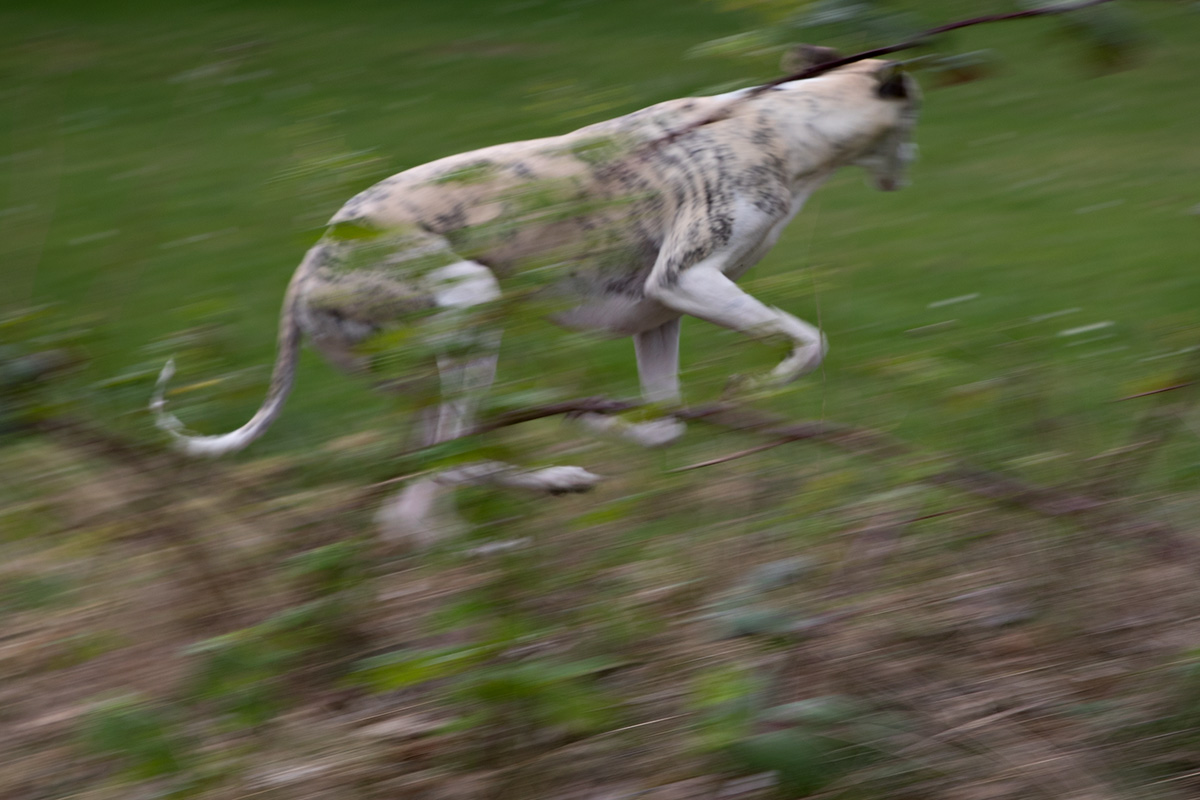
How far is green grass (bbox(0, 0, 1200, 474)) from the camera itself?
308 centimetres

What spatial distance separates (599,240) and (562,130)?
4.27m

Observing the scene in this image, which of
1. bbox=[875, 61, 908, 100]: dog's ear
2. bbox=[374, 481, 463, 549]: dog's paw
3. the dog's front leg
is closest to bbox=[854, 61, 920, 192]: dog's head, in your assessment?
bbox=[875, 61, 908, 100]: dog's ear

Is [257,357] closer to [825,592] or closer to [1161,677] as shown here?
[825,592]

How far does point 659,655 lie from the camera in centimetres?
273

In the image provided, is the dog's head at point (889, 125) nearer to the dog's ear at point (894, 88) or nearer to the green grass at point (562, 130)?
the dog's ear at point (894, 88)

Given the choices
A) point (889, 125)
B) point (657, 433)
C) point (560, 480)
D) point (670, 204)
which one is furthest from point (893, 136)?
point (560, 480)

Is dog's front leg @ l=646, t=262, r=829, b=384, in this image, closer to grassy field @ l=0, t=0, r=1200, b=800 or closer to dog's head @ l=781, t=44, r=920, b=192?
grassy field @ l=0, t=0, r=1200, b=800

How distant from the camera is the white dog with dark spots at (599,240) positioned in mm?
2438

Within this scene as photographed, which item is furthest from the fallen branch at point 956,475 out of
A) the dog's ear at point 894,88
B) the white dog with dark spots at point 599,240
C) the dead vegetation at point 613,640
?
the dog's ear at point 894,88

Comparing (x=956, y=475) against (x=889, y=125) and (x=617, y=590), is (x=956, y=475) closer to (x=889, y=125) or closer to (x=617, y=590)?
(x=617, y=590)

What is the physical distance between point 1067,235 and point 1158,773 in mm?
5339

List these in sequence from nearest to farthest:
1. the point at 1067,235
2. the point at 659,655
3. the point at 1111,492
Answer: the point at 659,655 → the point at 1111,492 → the point at 1067,235

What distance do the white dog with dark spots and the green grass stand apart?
14 centimetres

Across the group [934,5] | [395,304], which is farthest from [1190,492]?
[395,304]
